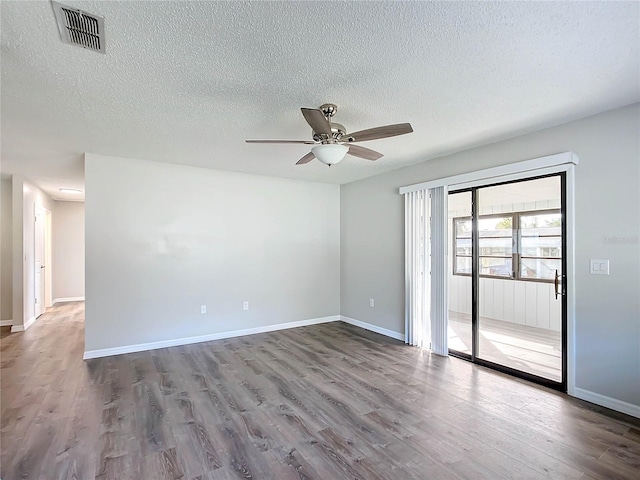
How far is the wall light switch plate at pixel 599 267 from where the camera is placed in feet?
8.93

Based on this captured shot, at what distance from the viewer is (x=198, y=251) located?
462 centimetres

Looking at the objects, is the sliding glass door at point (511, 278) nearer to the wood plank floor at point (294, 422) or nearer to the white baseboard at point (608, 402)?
the white baseboard at point (608, 402)

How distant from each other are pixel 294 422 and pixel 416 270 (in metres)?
2.62

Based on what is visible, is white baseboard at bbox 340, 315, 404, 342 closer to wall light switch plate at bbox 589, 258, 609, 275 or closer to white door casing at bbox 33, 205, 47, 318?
wall light switch plate at bbox 589, 258, 609, 275

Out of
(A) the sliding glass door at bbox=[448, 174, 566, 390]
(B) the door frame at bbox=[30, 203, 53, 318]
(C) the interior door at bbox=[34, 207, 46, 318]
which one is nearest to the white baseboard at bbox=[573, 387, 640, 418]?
(A) the sliding glass door at bbox=[448, 174, 566, 390]

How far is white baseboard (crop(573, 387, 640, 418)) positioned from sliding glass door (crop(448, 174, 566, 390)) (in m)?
0.17

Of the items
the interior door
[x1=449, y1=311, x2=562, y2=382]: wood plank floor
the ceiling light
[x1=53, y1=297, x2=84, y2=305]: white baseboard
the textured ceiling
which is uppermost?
the textured ceiling

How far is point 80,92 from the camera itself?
7.80ft

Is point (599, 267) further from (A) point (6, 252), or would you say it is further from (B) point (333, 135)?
(A) point (6, 252)

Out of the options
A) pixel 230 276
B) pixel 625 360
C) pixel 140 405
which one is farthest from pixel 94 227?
pixel 625 360

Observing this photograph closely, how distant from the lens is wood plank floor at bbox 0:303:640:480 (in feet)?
6.48

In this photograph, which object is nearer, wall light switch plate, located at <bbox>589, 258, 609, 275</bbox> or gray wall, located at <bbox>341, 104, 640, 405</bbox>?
gray wall, located at <bbox>341, 104, 640, 405</bbox>

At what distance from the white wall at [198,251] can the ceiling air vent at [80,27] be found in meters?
2.59

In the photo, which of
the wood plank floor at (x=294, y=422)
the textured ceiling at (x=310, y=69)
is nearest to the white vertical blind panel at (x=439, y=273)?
the wood plank floor at (x=294, y=422)
